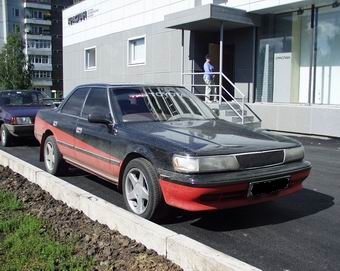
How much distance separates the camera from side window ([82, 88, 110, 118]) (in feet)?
20.6

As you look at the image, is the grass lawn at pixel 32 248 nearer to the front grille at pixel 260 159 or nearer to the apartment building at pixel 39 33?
the front grille at pixel 260 159

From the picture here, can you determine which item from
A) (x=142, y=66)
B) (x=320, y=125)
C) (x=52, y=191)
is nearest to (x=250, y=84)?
(x=320, y=125)

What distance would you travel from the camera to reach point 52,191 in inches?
244

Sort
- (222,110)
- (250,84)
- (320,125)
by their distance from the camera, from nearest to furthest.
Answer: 1. (320,125)
2. (222,110)
3. (250,84)

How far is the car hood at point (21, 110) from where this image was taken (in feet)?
39.2

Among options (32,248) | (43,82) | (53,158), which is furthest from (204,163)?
(43,82)

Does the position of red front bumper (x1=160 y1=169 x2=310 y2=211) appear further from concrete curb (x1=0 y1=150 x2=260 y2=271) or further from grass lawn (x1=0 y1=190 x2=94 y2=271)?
grass lawn (x1=0 y1=190 x2=94 y2=271)

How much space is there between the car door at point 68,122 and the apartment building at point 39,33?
88198 mm

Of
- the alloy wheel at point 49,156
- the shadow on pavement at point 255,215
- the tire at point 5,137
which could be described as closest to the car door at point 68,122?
the alloy wheel at point 49,156

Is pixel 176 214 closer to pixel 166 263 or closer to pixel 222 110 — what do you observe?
pixel 166 263

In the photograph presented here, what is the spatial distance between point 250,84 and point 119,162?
40.8 ft

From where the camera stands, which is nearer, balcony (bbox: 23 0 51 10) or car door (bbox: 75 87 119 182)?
car door (bbox: 75 87 119 182)

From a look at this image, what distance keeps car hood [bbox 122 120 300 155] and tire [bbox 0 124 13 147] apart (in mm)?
7336

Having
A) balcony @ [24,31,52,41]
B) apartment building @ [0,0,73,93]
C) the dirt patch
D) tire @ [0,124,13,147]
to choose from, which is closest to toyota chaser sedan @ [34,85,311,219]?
the dirt patch
